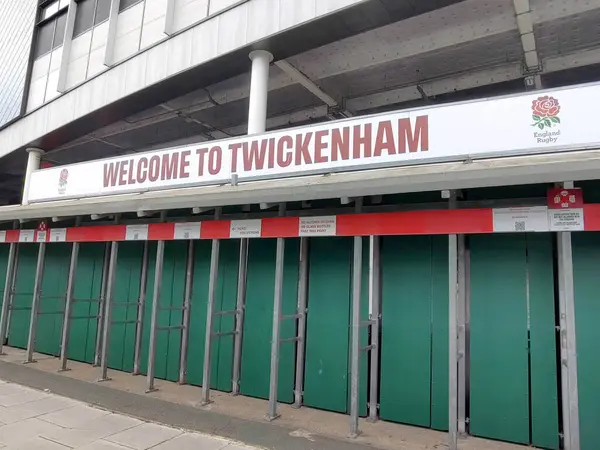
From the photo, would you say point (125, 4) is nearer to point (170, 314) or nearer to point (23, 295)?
point (23, 295)

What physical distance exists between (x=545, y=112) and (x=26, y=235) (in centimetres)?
1008

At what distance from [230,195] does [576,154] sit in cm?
390

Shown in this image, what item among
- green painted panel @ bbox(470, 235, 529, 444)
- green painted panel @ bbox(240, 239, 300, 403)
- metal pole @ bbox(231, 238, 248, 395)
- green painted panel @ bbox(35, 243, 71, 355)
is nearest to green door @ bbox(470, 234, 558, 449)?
green painted panel @ bbox(470, 235, 529, 444)

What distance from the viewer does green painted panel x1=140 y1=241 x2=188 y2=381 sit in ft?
25.2

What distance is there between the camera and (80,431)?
5.23m

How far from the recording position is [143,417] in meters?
5.74

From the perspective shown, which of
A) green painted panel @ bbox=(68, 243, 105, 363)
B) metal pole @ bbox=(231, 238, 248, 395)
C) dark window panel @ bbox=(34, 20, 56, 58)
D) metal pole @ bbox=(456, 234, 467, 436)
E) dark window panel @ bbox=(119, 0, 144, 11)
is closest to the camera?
metal pole @ bbox=(456, 234, 467, 436)

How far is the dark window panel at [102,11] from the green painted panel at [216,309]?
27.8ft

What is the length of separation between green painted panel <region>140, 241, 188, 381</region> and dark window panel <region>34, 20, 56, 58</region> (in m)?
10.2

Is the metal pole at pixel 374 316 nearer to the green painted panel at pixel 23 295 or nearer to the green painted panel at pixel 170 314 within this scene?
the green painted panel at pixel 170 314

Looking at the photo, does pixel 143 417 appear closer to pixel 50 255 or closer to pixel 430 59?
pixel 50 255

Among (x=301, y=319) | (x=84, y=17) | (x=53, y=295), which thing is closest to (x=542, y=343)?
(x=301, y=319)

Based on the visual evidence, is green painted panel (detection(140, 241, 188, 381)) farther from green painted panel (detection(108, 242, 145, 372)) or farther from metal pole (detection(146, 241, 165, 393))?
metal pole (detection(146, 241, 165, 393))

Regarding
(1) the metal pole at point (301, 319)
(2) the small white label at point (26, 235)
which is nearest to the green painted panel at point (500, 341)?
(1) the metal pole at point (301, 319)
